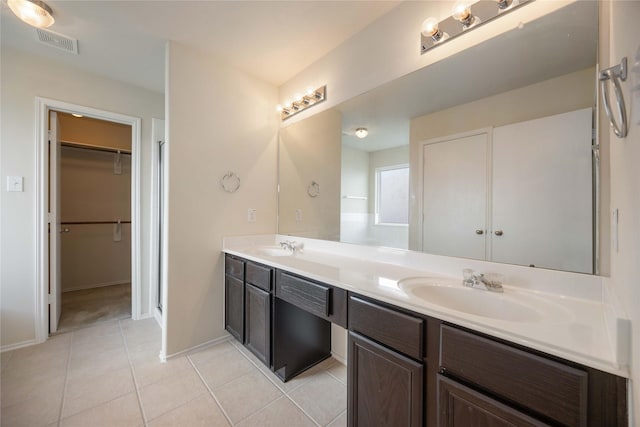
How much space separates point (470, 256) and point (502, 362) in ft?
2.10

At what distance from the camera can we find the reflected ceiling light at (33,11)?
4.94ft

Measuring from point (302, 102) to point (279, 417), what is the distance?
229 centimetres

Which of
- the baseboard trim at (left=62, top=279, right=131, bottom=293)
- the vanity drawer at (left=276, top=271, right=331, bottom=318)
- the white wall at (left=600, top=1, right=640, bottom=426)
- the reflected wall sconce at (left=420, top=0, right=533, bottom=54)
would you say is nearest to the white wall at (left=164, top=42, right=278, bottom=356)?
the vanity drawer at (left=276, top=271, right=331, bottom=318)

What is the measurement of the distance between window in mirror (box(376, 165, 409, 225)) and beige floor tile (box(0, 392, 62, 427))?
2.17m

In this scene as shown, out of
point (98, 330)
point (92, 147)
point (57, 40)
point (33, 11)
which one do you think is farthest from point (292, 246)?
point (92, 147)

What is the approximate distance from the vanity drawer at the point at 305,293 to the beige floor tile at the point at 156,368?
984 mm

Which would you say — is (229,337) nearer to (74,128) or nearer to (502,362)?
(502,362)

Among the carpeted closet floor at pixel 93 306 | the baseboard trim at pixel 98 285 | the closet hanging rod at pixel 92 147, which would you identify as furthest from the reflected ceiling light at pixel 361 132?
the baseboard trim at pixel 98 285

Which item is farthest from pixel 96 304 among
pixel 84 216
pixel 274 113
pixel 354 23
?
pixel 354 23

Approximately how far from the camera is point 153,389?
162 centimetres

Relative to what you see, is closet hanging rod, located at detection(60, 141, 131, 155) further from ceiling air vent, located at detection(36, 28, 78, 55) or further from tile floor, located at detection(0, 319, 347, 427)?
tile floor, located at detection(0, 319, 347, 427)

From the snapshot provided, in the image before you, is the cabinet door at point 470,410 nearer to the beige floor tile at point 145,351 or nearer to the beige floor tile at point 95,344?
the beige floor tile at point 145,351

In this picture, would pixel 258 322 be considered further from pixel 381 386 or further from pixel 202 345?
pixel 381 386

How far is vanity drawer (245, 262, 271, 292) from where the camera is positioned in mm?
1706
